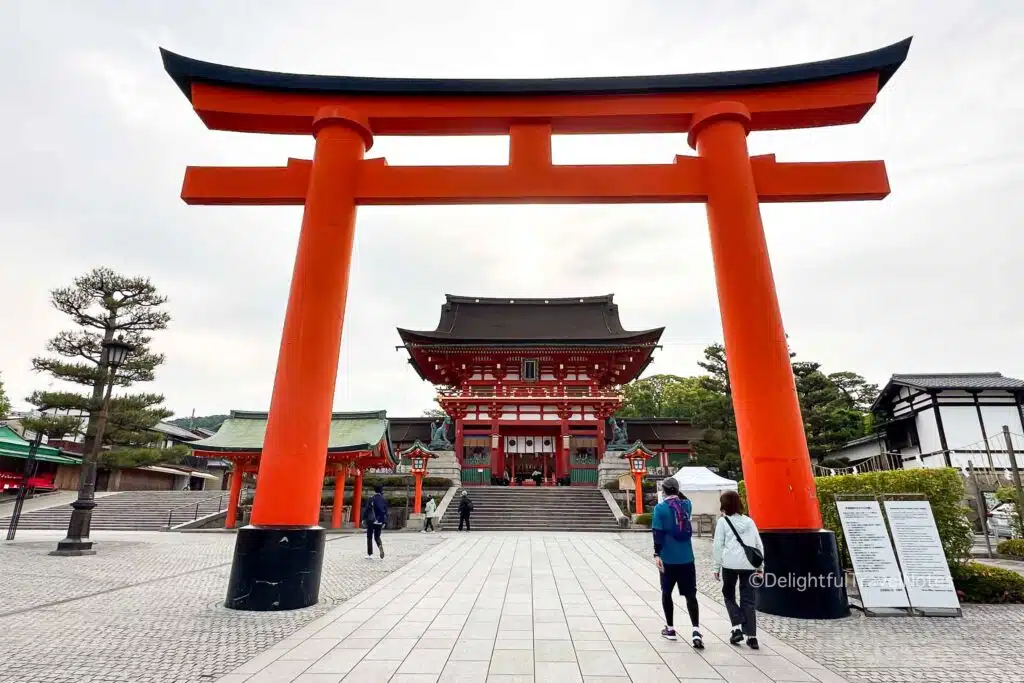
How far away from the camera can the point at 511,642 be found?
14.7 feet

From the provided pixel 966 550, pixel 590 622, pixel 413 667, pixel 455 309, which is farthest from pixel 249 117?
pixel 455 309

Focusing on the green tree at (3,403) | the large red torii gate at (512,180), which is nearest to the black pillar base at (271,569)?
the large red torii gate at (512,180)

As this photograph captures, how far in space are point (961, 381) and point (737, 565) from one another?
1044 inches

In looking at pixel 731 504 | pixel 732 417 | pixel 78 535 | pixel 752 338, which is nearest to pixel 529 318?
pixel 732 417

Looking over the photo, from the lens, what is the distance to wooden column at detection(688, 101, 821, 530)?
17.8 ft

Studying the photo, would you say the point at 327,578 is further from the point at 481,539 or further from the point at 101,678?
the point at 481,539

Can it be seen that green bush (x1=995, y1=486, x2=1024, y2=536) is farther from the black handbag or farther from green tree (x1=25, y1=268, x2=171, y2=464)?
green tree (x1=25, y1=268, x2=171, y2=464)

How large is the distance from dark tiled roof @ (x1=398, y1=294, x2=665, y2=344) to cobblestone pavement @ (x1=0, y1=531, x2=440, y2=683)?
59.0ft

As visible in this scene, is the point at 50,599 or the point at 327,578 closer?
the point at 50,599

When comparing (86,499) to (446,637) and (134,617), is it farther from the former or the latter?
(446,637)

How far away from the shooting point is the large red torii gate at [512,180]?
5656 mm

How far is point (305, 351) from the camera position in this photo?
5980 millimetres

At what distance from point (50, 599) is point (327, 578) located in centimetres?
327

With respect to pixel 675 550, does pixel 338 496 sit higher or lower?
higher
